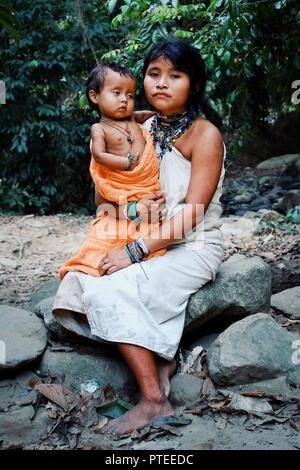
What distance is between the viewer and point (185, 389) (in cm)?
259

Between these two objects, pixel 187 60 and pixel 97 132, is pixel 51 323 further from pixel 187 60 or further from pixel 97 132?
pixel 187 60

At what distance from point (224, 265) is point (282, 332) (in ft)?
1.59

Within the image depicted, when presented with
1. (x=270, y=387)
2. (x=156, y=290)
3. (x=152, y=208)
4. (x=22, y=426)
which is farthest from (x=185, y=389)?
(x=152, y=208)

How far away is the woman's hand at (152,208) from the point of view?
→ 259 centimetres

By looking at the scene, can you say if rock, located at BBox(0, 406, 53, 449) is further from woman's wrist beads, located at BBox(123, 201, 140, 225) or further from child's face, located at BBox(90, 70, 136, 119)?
child's face, located at BBox(90, 70, 136, 119)

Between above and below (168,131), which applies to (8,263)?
below

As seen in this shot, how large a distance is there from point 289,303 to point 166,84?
1587 mm

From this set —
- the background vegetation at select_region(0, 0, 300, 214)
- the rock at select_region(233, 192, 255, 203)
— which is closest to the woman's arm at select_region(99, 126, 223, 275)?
the background vegetation at select_region(0, 0, 300, 214)

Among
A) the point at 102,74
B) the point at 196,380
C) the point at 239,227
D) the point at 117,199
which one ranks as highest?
the point at 102,74

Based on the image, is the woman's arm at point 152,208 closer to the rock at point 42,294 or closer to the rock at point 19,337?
the rock at point 19,337

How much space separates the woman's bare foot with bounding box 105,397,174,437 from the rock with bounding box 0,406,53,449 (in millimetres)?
301

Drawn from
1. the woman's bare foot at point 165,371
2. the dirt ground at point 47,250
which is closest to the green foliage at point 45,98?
the dirt ground at point 47,250

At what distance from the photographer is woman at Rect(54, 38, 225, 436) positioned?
2436mm
